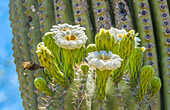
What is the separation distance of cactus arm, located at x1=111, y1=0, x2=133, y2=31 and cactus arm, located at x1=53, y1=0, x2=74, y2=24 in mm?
374

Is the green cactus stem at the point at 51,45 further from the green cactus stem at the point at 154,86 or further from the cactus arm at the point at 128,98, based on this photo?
the green cactus stem at the point at 154,86

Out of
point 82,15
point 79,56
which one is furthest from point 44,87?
point 82,15

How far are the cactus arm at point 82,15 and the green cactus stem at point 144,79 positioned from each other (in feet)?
2.71

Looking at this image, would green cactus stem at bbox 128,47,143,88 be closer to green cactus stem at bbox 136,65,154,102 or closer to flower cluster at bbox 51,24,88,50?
green cactus stem at bbox 136,65,154,102

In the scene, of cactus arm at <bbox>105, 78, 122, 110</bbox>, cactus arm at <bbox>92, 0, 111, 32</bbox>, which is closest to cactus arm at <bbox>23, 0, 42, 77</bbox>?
cactus arm at <bbox>92, 0, 111, 32</bbox>

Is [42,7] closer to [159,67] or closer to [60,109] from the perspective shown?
[159,67]

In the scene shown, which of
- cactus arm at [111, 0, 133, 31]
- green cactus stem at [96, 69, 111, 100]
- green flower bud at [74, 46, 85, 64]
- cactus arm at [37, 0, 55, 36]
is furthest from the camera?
cactus arm at [37, 0, 55, 36]

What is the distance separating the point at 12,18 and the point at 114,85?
1831 millimetres

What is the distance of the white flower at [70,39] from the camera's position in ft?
6.49

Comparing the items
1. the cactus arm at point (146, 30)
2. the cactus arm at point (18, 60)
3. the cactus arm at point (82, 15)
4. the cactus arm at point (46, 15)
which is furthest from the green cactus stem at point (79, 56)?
the cactus arm at point (18, 60)

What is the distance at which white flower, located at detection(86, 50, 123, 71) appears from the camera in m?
1.83

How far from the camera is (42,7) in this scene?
121 inches

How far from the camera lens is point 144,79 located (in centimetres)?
203

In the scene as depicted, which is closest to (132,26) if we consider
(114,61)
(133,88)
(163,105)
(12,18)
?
(163,105)
